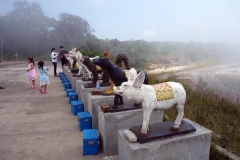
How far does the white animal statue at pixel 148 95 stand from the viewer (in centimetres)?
267

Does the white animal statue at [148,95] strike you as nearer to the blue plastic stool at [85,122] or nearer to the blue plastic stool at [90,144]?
the blue plastic stool at [90,144]

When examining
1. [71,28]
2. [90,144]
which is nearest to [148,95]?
[90,144]

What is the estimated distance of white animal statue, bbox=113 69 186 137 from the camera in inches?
105

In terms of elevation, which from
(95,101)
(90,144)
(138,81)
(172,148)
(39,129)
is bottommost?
(39,129)

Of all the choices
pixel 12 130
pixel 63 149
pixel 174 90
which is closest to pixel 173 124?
pixel 174 90

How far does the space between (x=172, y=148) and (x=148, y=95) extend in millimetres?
832

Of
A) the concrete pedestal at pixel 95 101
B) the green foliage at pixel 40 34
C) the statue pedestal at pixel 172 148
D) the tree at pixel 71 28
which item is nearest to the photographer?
the statue pedestal at pixel 172 148

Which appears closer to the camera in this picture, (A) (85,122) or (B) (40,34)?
(A) (85,122)

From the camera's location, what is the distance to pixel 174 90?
277 centimetres

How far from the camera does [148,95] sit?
2668 millimetres

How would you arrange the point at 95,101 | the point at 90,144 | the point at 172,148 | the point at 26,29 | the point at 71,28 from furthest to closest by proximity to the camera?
1. the point at 71,28
2. the point at 26,29
3. the point at 95,101
4. the point at 90,144
5. the point at 172,148

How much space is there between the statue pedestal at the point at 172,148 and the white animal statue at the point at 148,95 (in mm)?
216

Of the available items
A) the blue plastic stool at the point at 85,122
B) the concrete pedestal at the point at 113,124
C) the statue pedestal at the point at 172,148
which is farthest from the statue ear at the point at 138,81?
the blue plastic stool at the point at 85,122

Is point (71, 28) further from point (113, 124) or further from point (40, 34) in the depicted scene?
point (113, 124)
